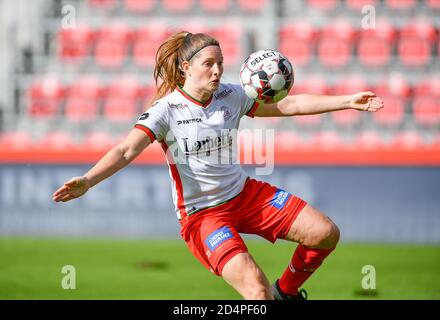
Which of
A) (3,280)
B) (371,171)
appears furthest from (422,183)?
(3,280)

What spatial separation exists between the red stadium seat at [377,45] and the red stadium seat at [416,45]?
0.22 meters

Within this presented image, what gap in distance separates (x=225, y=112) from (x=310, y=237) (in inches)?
45.8

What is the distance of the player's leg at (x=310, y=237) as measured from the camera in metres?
6.40

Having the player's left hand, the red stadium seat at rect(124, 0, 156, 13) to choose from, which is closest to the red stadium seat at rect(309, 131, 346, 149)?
the red stadium seat at rect(124, 0, 156, 13)

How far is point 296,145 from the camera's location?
43.6 feet

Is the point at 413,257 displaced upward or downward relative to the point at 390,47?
downward

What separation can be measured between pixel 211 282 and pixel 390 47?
7.52 meters

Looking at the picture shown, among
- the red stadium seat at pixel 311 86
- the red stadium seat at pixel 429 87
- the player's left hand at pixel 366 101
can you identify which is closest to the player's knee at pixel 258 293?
the player's left hand at pixel 366 101

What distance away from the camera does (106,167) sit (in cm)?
577

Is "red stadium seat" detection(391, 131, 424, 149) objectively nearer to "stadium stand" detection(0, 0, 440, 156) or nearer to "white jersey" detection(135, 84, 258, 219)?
"stadium stand" detection(0, 0, 440, 156)

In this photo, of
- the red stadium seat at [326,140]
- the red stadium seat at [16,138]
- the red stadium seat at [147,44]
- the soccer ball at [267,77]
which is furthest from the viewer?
the red stadium seat at [147,44]

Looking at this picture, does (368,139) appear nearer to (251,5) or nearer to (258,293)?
(251,5)

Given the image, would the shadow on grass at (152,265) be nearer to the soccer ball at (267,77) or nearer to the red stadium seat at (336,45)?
the soccer ball at (267,77)
